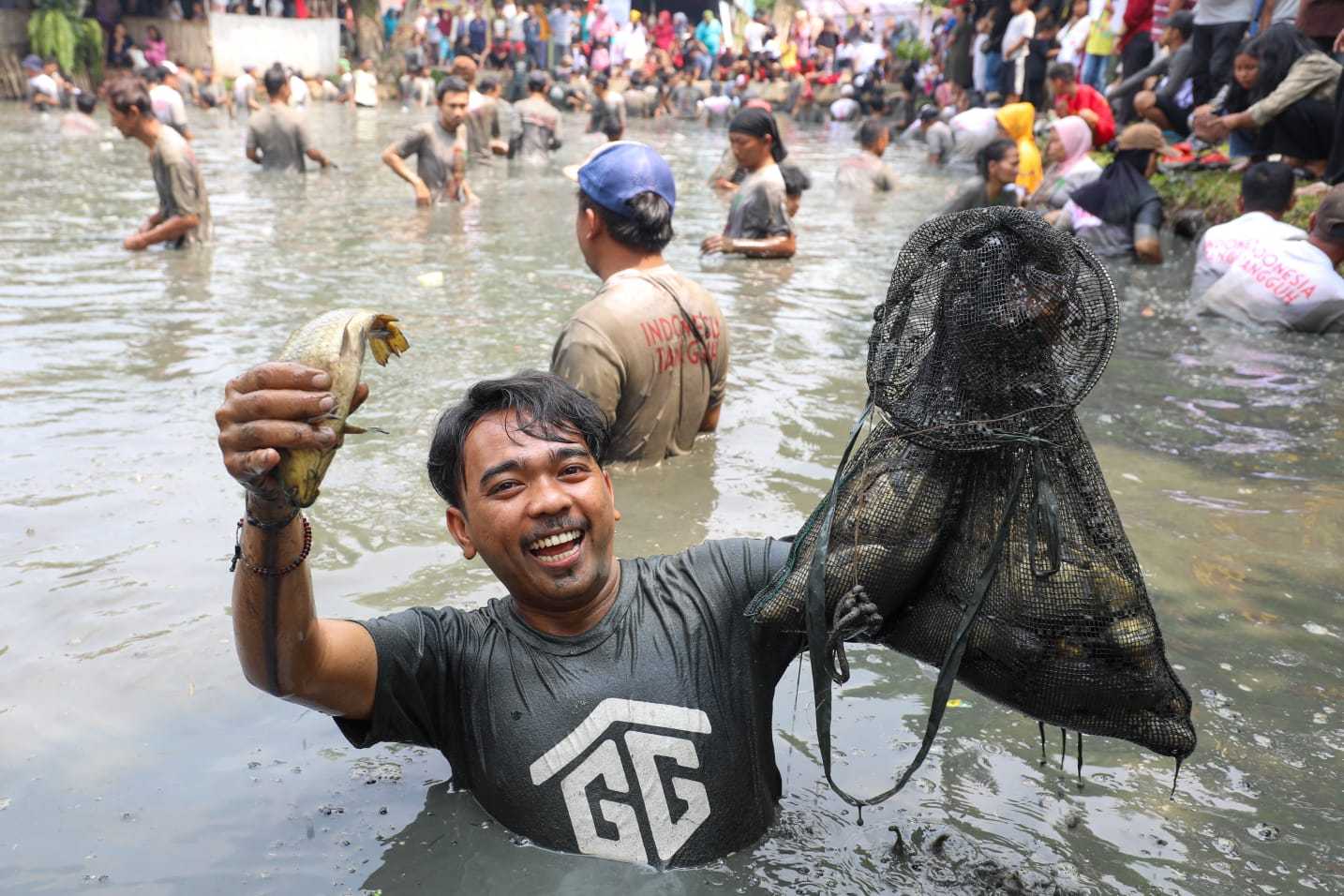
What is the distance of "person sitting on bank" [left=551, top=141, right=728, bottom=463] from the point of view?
4.32m

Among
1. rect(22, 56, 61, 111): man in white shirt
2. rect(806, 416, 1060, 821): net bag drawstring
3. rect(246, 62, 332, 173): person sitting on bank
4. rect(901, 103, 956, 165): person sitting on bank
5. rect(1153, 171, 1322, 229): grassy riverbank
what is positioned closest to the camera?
rect(806, 416, 1060, 821): net bag drawstring

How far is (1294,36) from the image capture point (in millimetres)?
9789

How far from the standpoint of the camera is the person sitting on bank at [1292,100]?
30.9ft

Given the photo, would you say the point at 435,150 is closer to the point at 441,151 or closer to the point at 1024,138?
the point at 441,151

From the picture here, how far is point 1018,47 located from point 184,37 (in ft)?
71.9

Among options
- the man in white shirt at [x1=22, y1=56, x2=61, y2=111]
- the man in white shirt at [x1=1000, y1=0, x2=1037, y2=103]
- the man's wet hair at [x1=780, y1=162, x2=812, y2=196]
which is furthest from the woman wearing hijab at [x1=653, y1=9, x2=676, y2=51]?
the man's wet hair at [x1=780, y1=162, x2=812, y2=196]

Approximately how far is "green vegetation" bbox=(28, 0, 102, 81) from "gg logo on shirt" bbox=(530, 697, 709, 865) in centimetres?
2799

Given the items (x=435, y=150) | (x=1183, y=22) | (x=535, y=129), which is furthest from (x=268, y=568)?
(x=535, y=129)

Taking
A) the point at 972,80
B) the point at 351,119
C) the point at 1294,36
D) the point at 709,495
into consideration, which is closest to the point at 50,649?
the point at 709,495

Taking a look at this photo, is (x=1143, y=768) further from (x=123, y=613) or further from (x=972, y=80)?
(x=972, y=80)

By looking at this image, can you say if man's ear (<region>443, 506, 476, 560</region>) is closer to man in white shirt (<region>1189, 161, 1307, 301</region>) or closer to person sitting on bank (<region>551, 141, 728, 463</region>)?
person sitting on bank (<region>551, 141, 728, 463</region>)

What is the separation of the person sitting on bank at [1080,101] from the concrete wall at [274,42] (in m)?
23.5

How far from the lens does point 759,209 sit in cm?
915

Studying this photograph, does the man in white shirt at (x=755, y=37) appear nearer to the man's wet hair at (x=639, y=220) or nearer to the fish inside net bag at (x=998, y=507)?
the man's wet hair at (x=639, y=220)
